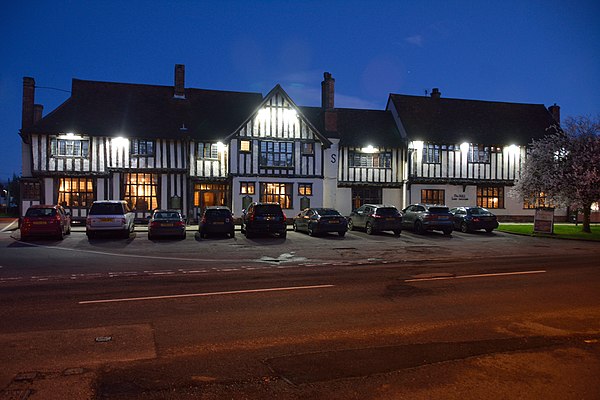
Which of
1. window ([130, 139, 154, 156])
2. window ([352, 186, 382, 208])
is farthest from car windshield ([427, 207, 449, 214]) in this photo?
window ([130, 139, 154, 156])

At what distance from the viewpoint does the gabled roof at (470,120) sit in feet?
115

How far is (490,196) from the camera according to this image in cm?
3547

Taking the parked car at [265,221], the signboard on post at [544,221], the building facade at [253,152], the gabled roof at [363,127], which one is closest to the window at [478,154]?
the building facade at [253,152]

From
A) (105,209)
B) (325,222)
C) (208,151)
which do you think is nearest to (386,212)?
(325,222)

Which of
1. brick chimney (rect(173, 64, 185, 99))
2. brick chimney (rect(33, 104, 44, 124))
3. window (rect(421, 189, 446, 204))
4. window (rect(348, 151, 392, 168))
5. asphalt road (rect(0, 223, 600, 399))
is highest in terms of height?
brick chimney (rect(173, 64, 185, 99))

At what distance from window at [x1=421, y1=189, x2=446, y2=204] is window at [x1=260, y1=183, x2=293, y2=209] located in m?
10.5

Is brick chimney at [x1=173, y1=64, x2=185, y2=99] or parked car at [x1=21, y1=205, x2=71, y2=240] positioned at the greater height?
brick chimney at [x1=173, y1=64, x2=185, y2=99]

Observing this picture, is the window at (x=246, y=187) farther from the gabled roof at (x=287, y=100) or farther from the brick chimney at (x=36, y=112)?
the brick chimney at (x=36, y=112)

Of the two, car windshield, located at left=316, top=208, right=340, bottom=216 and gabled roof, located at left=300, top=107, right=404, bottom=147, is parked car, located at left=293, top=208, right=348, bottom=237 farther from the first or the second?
gabled roof, located at left=300, top=107, right=404, bottom=147

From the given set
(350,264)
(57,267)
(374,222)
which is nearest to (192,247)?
(57,267)

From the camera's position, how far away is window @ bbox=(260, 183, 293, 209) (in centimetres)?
3064

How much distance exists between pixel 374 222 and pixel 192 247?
396 inches

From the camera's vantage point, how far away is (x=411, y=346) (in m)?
5.70

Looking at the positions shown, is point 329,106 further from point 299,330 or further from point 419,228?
point 299,330
